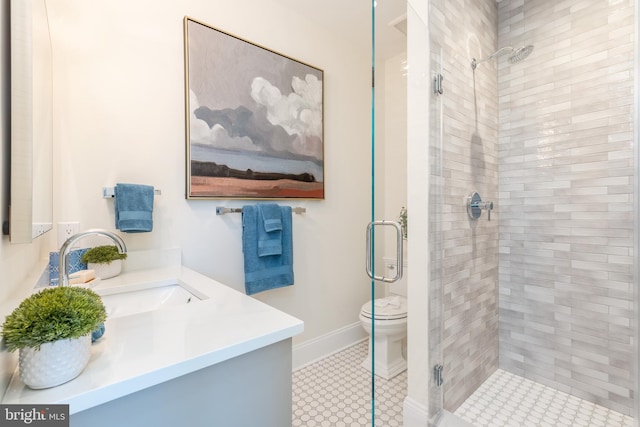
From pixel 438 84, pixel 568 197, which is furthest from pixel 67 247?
pixel 568 197

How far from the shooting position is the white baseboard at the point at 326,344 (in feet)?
6.82

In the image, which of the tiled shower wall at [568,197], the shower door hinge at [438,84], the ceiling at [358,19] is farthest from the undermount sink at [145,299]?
the tiled shower wall at [568,197]

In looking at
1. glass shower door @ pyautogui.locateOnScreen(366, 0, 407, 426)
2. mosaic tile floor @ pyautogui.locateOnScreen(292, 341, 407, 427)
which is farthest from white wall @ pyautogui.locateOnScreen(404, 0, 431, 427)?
mosaic tile floor @ pyautogui.locateOnScreen(292, 341, 407, 427)

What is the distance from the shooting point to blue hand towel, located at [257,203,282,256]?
1.81 meters

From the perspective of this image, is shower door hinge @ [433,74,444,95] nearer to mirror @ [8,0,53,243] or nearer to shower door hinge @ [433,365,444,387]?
shower door hinge @ [433,365,444,387]

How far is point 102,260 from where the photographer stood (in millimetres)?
1276

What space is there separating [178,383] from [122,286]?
2.40 ft

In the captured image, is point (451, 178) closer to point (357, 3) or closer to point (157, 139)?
point (357, 3)

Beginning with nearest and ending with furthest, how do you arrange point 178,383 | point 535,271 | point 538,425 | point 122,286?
point 178,383 → point 122,286 → point 538,425 → point 535,271

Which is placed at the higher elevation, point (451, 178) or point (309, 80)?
point (309, 80)

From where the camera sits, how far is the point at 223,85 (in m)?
1.72

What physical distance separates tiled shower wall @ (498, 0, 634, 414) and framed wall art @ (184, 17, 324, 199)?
128cm

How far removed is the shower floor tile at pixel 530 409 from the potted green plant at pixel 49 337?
1.73 m

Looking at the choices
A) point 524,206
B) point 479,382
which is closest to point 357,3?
A: point 524,206
